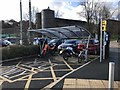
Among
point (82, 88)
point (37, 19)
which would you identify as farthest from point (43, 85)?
point (37, 19)

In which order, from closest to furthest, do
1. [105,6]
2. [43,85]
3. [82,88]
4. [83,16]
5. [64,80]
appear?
[82,88], [43,85], [64,80], [105,6], [83,16]

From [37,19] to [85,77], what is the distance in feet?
176

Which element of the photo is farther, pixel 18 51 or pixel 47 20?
pixel 47 20

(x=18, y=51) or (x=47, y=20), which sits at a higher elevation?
(x=47, y=20)

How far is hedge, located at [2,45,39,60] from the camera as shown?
53.1 ft

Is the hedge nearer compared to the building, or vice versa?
the hedge

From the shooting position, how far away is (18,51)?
1722cm

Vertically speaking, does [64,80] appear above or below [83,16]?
below

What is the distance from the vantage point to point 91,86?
8.39 m

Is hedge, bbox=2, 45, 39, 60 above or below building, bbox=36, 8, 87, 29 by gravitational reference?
below

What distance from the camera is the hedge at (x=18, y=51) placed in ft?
53.1

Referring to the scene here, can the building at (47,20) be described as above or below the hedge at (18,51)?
above

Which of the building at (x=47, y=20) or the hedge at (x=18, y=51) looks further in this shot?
the building at (x=47, y=20)

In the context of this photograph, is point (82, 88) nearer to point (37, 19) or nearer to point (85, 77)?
point (85, 77)
